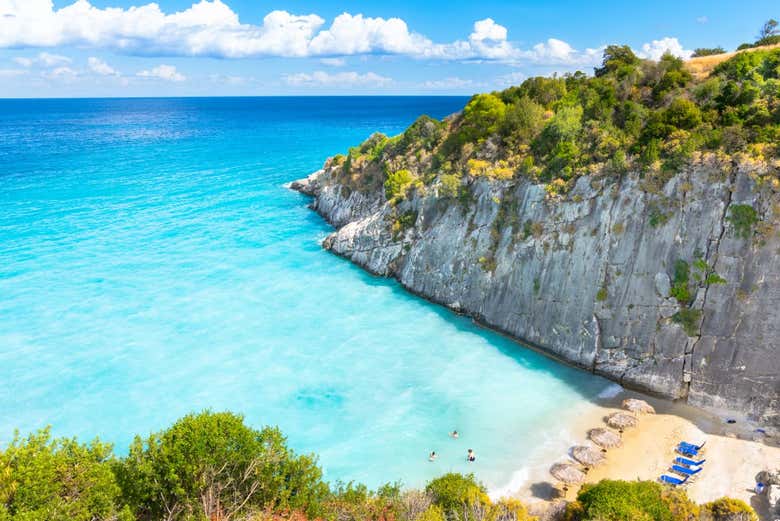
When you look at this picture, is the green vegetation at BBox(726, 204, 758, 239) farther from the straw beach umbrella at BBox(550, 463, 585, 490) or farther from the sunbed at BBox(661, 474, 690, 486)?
the straw beach umbrella at BBox(550, 463, 585, 490)

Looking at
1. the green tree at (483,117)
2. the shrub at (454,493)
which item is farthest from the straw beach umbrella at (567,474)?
the green tree at (483,117)

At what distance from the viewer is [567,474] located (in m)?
23.5

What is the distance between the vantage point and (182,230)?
5747 cm

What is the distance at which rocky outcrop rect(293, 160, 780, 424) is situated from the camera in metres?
27.1

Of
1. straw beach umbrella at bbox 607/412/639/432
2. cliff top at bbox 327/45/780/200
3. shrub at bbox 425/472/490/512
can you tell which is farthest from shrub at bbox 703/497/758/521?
cliff top at bbox 327/45/780/200

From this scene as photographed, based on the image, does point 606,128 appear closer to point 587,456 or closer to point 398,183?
point 398,183

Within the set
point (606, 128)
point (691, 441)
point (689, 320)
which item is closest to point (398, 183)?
point (606, 128)

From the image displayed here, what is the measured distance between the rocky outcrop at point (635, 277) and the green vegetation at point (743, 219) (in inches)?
4.6

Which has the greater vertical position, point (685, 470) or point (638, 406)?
point (638, 406)

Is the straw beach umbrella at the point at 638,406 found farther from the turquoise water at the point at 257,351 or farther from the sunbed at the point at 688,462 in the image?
the sunbed at the point at 688,462

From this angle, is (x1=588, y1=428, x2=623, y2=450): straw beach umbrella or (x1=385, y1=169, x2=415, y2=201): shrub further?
(x1=385, y1=169, x2=415, y2=201): shrub

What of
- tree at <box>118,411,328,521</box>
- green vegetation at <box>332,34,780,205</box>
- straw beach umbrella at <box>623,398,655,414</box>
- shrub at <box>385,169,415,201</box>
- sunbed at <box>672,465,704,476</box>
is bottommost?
sunbed at <box>672,465,704,476</box>

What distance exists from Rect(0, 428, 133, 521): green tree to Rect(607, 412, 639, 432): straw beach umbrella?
78.5 feet

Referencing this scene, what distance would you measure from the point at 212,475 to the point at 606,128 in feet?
111
